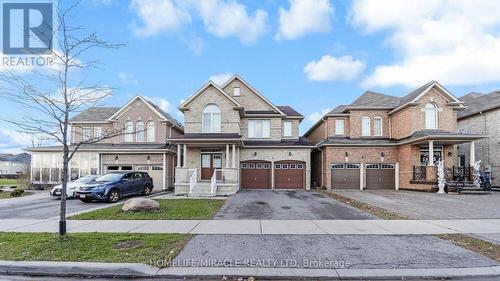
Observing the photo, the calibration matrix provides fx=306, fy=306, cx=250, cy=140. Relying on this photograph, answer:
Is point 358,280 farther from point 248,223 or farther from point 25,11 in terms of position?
point 25,11

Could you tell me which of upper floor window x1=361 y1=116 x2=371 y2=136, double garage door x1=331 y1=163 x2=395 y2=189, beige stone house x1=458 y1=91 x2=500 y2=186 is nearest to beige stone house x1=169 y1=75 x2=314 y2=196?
double garage door x1=331 y1=163 x2=395 y2=189

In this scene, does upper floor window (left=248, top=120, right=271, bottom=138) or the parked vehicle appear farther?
upper floor window (left=248, top=120, right=271, bottom=138)

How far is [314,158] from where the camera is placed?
31.0 metres

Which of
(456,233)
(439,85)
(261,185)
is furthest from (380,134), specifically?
(456,233)

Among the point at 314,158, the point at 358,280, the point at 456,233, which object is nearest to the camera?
the point at 358,280

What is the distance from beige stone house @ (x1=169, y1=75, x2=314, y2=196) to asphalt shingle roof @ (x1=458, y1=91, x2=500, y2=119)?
15189 millimetres

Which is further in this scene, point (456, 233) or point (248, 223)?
point (248, 223)

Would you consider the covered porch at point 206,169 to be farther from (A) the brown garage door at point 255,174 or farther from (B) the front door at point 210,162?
(A) the brown garage door at point 255,174

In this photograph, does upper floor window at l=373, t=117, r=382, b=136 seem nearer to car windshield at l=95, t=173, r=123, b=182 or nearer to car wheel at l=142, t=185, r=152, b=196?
car wheel at l=142, t=185, r=152, b=196

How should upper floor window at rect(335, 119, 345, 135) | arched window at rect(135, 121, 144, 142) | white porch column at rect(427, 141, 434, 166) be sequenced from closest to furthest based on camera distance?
1. white porch column at rect(427, 141, 434, 166)
2. arched window at rect(135, 121, 144, 142)
3. upper floor window at rect(335, 119, 345, 135)

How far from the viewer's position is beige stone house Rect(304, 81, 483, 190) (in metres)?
23.9

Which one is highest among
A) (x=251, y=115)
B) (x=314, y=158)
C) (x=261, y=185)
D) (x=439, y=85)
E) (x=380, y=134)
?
(x=439, y=85)

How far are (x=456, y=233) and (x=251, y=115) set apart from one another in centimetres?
1985

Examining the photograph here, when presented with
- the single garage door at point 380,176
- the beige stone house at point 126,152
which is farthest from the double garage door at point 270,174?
the beige stone house at point 126,152
